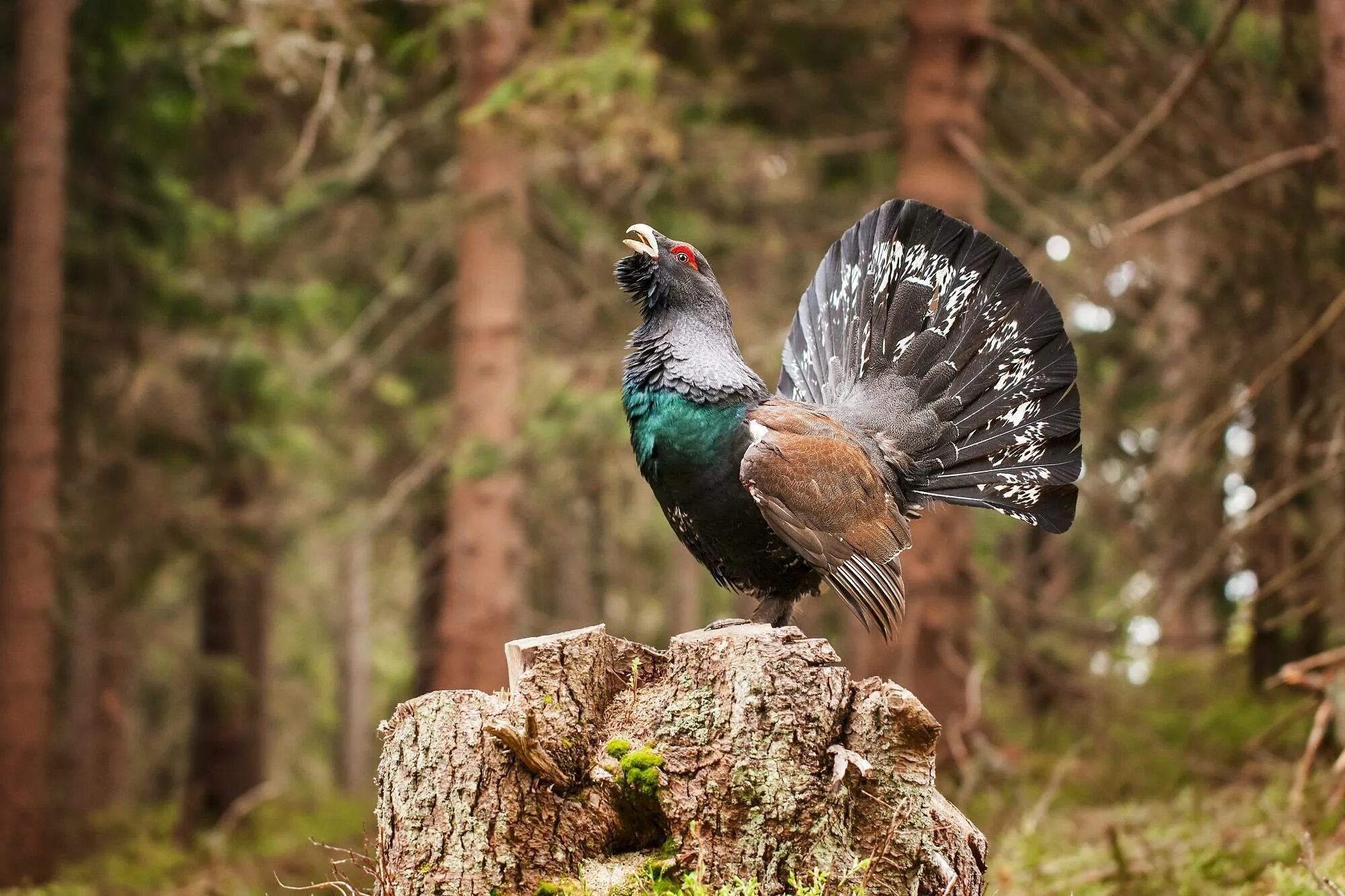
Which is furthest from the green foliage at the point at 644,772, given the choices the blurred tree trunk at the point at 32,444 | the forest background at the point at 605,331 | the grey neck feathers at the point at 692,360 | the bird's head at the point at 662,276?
the blurred tree trunk at the point at 32,444

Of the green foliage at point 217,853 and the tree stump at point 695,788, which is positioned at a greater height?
the tree stump at point 695,788

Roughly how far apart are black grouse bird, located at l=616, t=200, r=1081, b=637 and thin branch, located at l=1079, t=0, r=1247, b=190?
230 cm

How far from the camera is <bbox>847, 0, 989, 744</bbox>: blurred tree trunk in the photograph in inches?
349

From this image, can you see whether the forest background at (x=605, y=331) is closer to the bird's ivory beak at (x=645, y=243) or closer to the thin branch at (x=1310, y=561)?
the thin branch at (x=1310, y=561)

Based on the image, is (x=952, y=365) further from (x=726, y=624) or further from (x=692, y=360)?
(x=726, y=624)

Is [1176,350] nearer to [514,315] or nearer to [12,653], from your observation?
[514,315]

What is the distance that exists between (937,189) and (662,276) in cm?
465

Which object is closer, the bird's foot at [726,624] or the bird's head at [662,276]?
the bird's foot at [726,624]

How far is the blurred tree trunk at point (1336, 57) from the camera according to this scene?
553cm

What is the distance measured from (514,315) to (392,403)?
212 inches

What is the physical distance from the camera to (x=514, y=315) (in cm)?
1003

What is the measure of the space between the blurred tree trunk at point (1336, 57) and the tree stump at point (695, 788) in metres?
3.79

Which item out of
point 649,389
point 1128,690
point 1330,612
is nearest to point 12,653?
point 649,389

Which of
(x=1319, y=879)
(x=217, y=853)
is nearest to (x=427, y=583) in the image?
(x=217, y=853)
